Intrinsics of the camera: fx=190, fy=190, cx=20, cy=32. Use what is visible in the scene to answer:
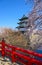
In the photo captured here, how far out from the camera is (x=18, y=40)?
88.6ft

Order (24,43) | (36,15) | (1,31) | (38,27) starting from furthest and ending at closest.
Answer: (1,31) < (24,43) < (38,27) < (36,15)

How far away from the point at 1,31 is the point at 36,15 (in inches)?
770

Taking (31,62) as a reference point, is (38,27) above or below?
above

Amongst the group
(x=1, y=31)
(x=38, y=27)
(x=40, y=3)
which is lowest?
(x=38, y=27)

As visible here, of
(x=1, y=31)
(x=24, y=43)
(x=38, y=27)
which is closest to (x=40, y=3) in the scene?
(x=38, y=27)

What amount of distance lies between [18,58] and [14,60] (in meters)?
0.36

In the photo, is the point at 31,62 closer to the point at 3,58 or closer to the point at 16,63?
the point at 16,63

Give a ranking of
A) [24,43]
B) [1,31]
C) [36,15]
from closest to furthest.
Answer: [36,15], [24,43], [1,31]

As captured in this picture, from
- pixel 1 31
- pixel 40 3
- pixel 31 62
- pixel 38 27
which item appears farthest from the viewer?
pixel 1 31

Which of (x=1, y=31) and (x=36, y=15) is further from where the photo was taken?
(x=1, y=31)

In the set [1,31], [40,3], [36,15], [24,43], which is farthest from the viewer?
[1,31]

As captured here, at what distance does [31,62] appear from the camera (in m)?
9.20

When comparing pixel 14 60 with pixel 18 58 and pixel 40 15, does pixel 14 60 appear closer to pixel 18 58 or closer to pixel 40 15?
pixel 18 58

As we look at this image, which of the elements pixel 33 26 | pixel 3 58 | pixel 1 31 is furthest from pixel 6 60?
pixel 1 31
